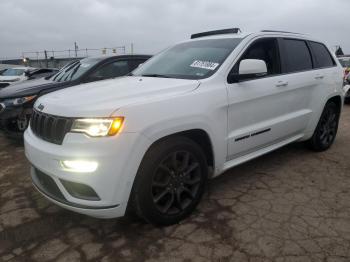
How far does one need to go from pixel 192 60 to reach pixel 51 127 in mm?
1673

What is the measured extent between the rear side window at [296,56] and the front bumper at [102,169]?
245cm

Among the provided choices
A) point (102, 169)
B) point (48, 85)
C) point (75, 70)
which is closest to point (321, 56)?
point (102, 169)

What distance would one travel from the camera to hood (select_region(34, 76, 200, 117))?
9.07 ft

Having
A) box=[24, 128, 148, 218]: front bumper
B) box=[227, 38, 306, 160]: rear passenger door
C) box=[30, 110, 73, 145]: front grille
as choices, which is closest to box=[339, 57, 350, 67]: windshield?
box=[227, 38, 306, 160]: rear passenger door

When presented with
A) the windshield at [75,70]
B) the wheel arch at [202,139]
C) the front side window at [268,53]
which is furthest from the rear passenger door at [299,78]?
the windshield at [75,70]

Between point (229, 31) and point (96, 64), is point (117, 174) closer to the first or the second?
point (229, 31)

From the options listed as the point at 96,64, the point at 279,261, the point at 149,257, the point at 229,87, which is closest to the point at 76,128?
the point at 149,257

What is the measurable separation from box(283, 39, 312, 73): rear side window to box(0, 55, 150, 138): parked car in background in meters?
3.26

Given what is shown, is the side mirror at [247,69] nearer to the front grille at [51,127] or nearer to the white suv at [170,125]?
the white suv at [170,125]

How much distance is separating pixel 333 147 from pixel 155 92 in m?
3.74

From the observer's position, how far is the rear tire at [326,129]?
516 cm

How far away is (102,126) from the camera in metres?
2.70

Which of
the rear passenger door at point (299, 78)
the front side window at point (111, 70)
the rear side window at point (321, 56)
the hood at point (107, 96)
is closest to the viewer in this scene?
the hood at point (107, 96)

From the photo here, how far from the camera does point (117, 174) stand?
269cm
